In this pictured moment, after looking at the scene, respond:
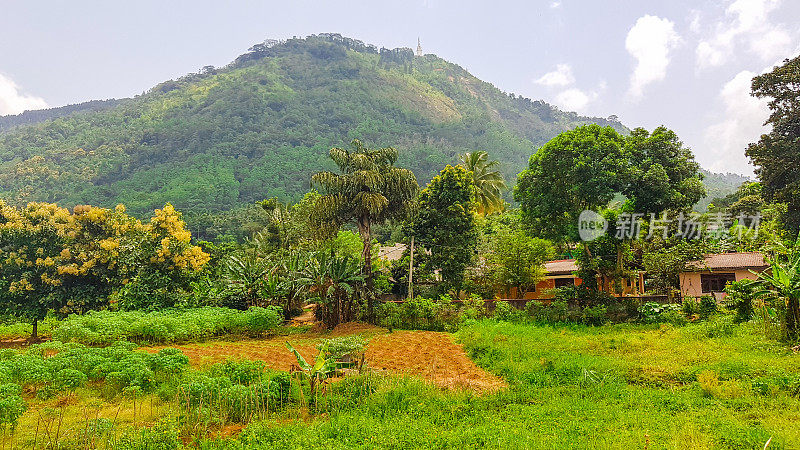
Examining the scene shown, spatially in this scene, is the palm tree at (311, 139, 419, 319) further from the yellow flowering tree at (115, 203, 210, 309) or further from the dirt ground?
the yellow flowering tree at (115, 203, 210, 309)

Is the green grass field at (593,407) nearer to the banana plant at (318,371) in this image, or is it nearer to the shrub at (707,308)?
the banana plant at (318,371)

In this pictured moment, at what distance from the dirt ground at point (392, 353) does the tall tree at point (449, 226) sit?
4.88m

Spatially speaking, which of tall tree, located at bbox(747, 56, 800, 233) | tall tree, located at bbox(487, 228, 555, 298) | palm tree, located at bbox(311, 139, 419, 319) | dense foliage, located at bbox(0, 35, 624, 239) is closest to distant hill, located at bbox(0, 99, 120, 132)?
dense foliage, located at bbox(0, 35, 624, 239)

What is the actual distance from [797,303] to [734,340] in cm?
167

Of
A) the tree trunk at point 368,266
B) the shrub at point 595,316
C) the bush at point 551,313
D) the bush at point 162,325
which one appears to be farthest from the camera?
the tree trunk at point 368,266

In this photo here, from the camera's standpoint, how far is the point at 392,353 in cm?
1170

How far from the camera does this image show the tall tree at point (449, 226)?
66.3 feet

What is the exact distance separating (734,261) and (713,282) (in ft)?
4.94

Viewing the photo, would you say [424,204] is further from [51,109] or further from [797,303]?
[51,109]

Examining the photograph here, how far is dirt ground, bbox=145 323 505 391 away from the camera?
8.91 meters

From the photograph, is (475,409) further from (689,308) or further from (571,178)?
(571,178)

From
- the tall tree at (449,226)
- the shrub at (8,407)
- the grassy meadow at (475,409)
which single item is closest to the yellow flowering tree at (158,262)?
the grassy meadow at (475,409)

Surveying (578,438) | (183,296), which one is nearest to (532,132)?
(183,296)

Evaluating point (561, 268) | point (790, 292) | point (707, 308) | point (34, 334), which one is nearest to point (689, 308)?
point (707, 308)
